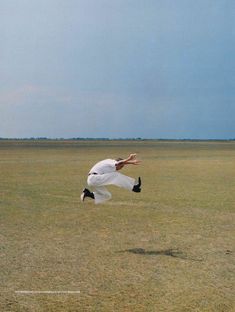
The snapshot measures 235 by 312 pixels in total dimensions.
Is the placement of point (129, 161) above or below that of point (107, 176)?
above

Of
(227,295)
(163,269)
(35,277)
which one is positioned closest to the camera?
(227,295)

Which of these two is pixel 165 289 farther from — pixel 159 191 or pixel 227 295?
pixel 159 191

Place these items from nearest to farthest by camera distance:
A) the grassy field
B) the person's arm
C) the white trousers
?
the grassy field < the person's arm < the white trousers

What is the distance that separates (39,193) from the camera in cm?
2462

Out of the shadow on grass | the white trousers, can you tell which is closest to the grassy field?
the shadow on grass

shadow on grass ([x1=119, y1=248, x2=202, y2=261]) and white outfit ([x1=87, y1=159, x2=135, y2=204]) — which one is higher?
white outfit ([x1=87, y1=159, x2=135, y2=204])

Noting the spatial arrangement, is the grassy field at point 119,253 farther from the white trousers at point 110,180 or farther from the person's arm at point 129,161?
the person's arm at point 129,161

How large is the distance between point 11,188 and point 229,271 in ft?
58.5

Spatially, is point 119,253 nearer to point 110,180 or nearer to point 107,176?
point 110,180

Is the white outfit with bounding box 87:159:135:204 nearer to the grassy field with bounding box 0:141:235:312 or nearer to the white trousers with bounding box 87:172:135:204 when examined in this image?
the white trousers with bounding box 87:172:135:204

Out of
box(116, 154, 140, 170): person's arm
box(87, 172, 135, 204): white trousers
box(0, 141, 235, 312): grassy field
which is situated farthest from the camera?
box(87, 172, 135, 204): white trousers

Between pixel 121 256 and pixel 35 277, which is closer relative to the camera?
pixel 35 277

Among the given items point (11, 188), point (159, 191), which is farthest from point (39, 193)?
point (159, 191)

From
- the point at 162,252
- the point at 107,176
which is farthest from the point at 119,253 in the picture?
the point at 107,176
